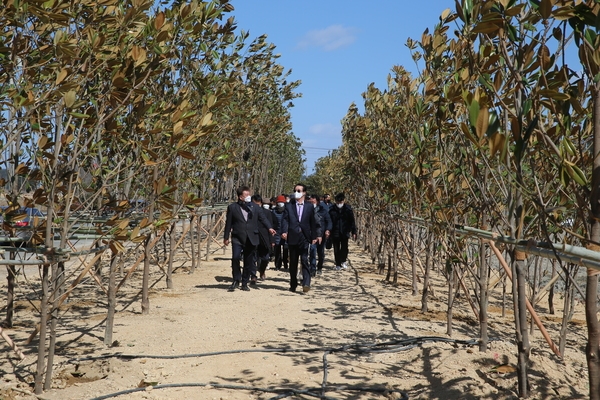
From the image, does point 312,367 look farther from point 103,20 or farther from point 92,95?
point 103,20

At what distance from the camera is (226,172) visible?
16609mm

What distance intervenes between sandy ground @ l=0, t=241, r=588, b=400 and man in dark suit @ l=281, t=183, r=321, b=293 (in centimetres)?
121

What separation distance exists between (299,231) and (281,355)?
5264mm

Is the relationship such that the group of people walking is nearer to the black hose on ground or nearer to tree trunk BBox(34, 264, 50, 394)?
the black hose on ground

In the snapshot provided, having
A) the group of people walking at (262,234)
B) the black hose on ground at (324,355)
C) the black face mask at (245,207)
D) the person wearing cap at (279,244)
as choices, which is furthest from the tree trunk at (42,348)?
the person wearing cap at (279,244)

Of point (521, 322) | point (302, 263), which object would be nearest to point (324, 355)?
point (521, 322)

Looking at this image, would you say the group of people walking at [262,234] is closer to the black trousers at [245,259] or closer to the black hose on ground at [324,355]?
the black trousers at [245,259]

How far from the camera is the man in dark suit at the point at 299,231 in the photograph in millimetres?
11750

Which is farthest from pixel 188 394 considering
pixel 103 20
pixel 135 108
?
pixel 103 20

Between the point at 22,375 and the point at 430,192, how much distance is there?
13.9ft

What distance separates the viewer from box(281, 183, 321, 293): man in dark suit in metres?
11.8

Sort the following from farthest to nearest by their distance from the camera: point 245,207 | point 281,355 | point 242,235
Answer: point 245,207
point 242,235
point 281,355

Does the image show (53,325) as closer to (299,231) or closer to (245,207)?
(245,207)

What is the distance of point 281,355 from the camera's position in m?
6.75
